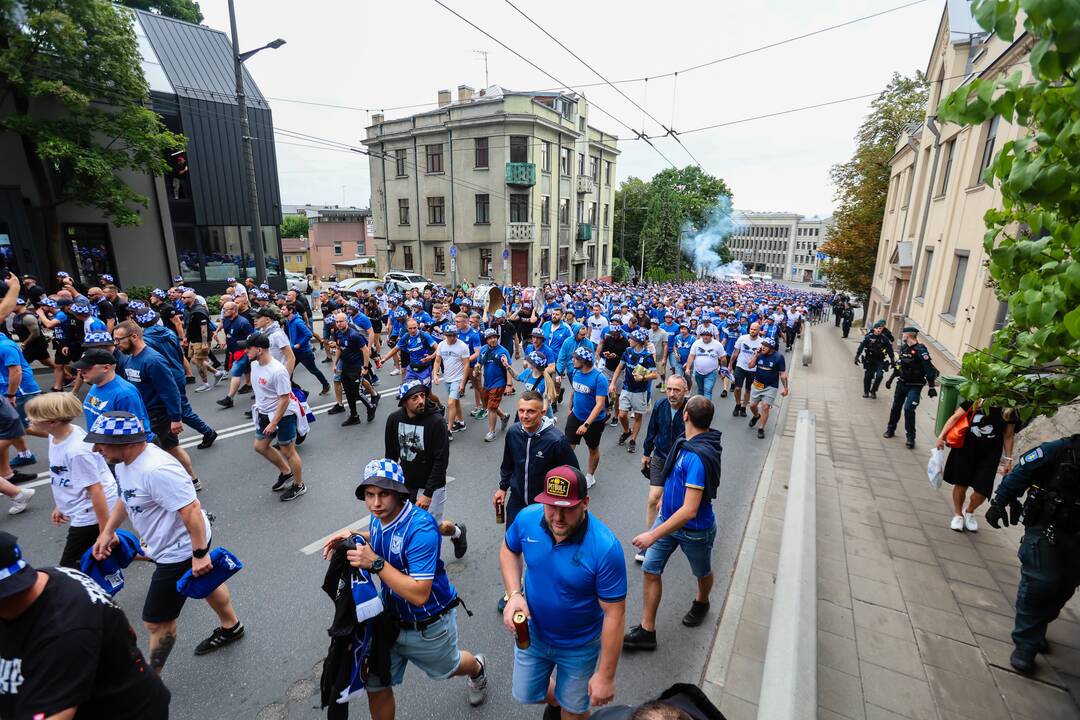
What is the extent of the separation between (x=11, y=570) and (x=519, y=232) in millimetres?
32947

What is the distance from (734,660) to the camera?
12.5ft

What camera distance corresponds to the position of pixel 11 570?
1833 mm

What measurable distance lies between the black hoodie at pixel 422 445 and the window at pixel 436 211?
3210 cm

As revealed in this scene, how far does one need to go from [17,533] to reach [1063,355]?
27.8 feet

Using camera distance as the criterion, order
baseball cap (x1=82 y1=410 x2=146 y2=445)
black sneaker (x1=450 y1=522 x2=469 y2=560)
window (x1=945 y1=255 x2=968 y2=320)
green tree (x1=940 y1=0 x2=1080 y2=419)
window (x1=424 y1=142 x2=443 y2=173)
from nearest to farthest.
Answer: green tree (x1=940 y1=0 x2=1080 y2=419) < baseball cap (x1=82 y1=410 x2=146 y2=445) < black sneaker (x1=450 y1=522 x2=469 y2=560) < window (x1=945 y1=255 x2=968 y2=320) < window (x1=424 y1=142 x2=443 y2=173)

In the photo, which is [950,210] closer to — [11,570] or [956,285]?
[956,285]

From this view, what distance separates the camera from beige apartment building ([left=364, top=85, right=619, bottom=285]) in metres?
32.1

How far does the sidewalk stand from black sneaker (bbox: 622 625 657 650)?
44cm

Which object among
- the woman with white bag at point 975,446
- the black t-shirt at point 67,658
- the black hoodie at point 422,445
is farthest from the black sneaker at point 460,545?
the woman with white bag at point 975,446

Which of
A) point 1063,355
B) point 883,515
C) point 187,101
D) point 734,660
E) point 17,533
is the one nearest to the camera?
point 1063,355

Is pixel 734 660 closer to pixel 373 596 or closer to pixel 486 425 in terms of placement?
pixel 373 596

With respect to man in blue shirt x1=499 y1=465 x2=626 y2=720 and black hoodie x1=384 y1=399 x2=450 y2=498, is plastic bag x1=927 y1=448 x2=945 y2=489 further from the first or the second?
black hoodie x1=384 y1=399 x2=450 y2=498

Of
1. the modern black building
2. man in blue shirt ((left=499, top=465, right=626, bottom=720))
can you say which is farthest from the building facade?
man in blue shirt ((left=499, top=465, right=626, bottom=720))

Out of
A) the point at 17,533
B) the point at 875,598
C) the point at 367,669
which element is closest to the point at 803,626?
the point at 875,598
